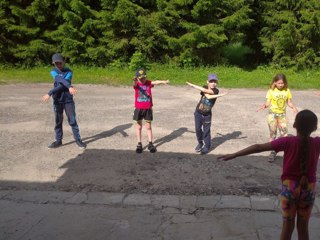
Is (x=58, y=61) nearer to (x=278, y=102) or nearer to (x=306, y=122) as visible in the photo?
(x=278, y=102)

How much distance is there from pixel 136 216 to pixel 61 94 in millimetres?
3327

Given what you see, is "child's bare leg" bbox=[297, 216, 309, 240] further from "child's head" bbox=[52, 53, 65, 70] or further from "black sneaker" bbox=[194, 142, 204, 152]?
"child's head" bbox=[52, 53, 65, 70]

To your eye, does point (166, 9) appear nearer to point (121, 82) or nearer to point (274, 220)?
point (121, 82)

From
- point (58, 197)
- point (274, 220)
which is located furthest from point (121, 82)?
point (274, 220)

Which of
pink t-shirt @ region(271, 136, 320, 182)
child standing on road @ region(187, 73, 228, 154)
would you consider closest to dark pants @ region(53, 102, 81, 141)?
child standing on road @ region(187, 73, 228, 154)

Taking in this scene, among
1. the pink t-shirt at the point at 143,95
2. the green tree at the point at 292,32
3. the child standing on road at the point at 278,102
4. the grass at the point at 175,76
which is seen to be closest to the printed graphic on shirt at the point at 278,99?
the child standing on road at the point at 278,102

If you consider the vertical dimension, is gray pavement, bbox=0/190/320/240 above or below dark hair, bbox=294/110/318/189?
below

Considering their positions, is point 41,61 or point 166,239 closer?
point 166,239

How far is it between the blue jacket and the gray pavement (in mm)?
2199

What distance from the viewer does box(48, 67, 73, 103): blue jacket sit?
6996 mm

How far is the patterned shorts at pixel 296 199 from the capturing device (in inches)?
140

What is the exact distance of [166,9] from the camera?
690 inches

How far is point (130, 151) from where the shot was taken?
24.0ft

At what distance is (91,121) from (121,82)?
5.82 m
